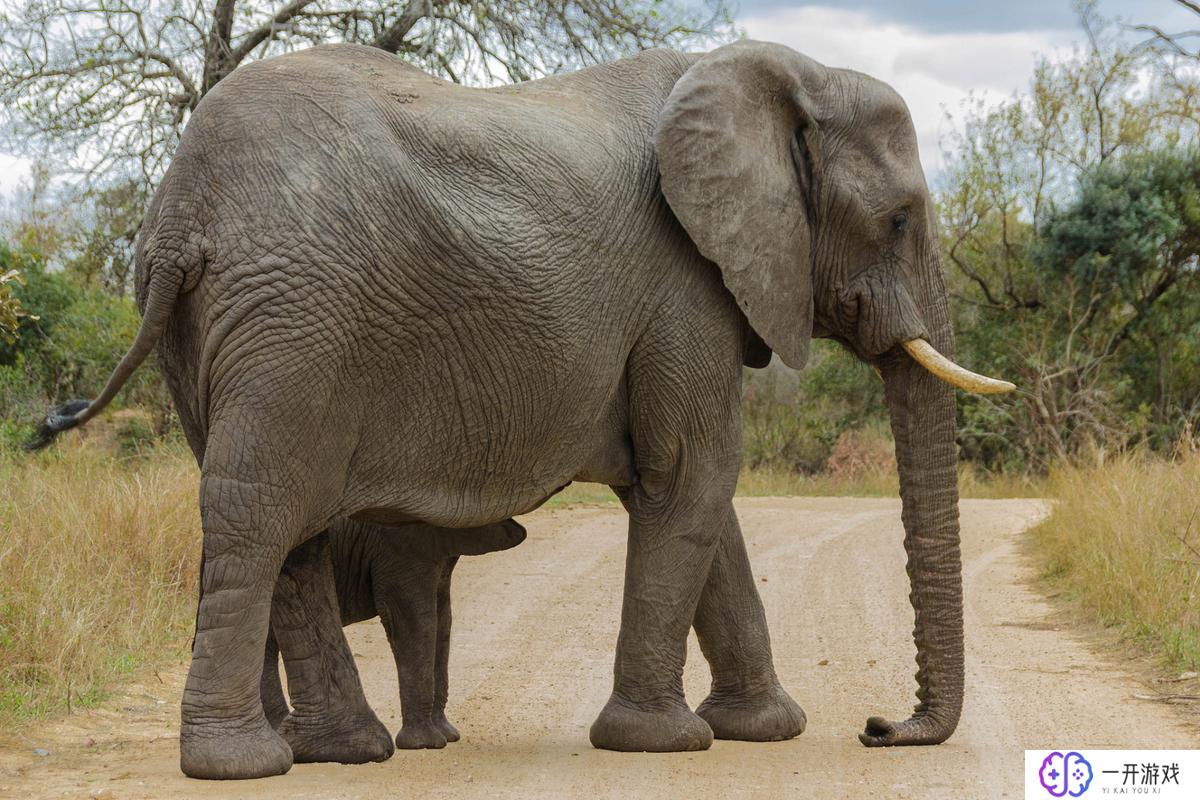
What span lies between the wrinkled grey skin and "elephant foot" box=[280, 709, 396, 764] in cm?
40

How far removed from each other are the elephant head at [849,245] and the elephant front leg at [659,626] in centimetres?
78

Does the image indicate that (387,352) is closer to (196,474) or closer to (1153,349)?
(196,474)

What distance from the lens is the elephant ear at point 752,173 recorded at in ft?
20.1

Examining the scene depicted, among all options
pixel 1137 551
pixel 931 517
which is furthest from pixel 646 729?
pixel 1137 551

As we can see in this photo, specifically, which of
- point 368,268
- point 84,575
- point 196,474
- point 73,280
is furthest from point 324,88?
point 73,280

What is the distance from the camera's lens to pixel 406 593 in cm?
634

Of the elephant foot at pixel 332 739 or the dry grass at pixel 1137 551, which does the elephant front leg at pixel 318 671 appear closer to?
the elephant foot at pixel 332 739

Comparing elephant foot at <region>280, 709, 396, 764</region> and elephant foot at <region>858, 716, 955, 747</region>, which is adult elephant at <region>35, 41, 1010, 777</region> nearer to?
elephant foot at <region>858, 716, 955, 747</region>

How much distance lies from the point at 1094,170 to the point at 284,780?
19562mm

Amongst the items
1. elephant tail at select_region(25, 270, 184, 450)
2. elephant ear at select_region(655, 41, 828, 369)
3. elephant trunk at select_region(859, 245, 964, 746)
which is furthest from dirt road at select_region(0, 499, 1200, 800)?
elephant ear at select_region(655, 41, 828, 369)

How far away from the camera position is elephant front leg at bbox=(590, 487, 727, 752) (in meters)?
6.22

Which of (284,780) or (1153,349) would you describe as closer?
(284,780)

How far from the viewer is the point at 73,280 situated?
1700 cm

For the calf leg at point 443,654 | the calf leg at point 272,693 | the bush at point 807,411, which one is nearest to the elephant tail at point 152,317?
the calf leg at point 272,693
